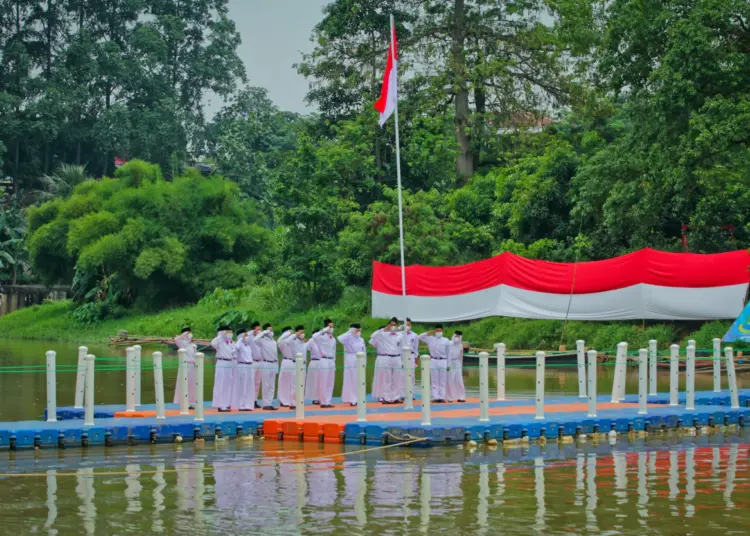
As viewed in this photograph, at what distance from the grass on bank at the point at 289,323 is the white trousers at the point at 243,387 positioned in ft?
50.8

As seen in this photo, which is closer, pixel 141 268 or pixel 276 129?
pixel 141 268

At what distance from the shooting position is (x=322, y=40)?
5353 centimetres

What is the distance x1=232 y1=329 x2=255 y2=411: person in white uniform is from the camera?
72.4 ft

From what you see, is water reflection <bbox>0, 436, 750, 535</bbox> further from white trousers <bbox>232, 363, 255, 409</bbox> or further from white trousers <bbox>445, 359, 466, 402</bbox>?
white trousers <bbox>445, 359, 466, 402</bbox>

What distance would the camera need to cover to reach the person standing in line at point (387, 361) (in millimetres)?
23203

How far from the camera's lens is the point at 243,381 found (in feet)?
72.8

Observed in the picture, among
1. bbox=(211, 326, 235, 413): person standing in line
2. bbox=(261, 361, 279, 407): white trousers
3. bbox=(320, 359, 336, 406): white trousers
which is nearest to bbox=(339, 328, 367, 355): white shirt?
bbox=(320, 359, 336, 406): white trousers

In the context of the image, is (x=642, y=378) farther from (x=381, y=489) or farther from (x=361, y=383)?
(x=381, y=489)

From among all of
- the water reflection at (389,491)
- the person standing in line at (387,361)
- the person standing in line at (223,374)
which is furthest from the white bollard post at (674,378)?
the person standing in line at (223,374)

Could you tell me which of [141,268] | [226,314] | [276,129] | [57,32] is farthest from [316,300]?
[57,32]

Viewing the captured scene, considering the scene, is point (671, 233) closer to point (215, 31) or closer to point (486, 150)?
point (486, 150)

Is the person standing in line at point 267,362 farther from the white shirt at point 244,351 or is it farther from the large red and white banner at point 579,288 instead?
the large red and white banner at point 579,288

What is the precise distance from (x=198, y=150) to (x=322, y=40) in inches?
1278

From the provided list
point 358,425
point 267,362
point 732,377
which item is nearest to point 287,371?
point 267,362
